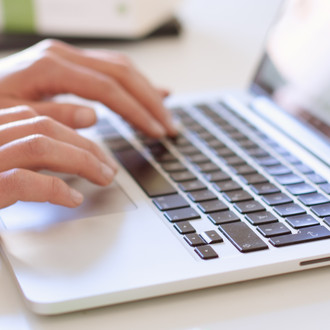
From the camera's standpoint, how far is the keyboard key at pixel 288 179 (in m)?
0.57

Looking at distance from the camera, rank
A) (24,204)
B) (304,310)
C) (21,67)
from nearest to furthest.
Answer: (304,310) → (24,204) → (21,67)

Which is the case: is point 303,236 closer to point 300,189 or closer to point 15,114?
point 300,189

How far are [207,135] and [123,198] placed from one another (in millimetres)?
194

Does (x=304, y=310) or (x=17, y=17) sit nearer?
(x=304, y=310)

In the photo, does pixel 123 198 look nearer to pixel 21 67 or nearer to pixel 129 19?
pixel 21 67

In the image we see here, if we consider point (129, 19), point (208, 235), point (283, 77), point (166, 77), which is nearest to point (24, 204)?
point (208, 235)

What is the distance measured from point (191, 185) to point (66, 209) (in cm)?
13

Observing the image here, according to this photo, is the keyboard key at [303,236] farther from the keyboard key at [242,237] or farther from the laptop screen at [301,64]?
the laptop screen at [301,64]

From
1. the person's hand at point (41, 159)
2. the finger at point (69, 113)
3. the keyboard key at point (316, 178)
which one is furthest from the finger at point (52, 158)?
the keyboard key at point (316, 178)

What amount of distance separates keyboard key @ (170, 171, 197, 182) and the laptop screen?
0.17 meters

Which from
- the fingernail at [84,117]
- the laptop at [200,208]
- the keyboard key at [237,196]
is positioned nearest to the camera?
the laptop at [200,208]

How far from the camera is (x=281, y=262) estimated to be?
1.47ft

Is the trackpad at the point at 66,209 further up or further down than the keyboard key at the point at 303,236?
further down

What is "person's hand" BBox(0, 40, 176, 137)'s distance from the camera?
696mm
